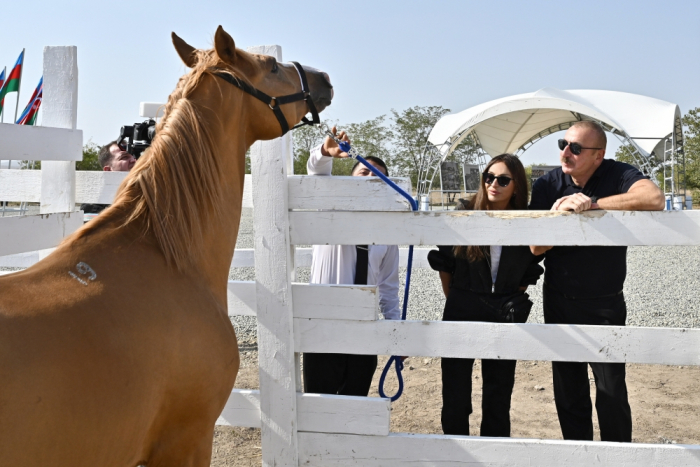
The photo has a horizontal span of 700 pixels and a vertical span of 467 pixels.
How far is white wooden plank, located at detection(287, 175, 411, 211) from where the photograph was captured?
8.12 ft

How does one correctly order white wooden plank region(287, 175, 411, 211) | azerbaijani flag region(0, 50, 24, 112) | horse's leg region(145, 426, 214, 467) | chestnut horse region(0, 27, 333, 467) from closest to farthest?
1. chestnut horse region(0, 27, 333, 467)
2. horse's leg region(145, 426, 214, 467)
3. white wooden plank region(287, 175, 411, 211)
4. azerbaijani flag region(0, 50, 24, 112)

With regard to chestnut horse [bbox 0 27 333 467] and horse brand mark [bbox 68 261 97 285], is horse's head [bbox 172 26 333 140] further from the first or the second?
horse brand mark [bbox 68 261 97 285]

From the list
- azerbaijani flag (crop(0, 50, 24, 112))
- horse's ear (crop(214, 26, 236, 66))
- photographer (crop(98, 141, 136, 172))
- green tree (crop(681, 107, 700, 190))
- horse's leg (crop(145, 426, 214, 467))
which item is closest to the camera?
horse's leg (crop(145, 426, 214, 467))

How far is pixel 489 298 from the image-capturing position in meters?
2.88

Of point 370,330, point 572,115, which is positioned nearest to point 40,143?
point 370,330

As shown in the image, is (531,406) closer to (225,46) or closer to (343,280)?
(343,280)

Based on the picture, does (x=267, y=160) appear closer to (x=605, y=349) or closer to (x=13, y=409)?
(x=13, y=409)

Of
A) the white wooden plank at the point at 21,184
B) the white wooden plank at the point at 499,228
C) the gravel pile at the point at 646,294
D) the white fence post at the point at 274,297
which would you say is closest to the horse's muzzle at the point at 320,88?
the white fence post at the point at 274,297

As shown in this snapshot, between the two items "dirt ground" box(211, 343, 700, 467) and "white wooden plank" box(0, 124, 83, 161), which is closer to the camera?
"white wooden plank" box(0, 124, 83, 161)

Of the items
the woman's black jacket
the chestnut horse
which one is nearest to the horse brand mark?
the chestnut horse

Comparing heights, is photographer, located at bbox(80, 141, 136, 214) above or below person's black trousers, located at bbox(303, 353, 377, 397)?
above

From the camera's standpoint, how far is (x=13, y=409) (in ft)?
4.36

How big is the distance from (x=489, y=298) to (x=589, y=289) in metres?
0.48

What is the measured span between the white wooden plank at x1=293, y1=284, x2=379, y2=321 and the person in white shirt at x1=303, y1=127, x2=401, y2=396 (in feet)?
1.66
